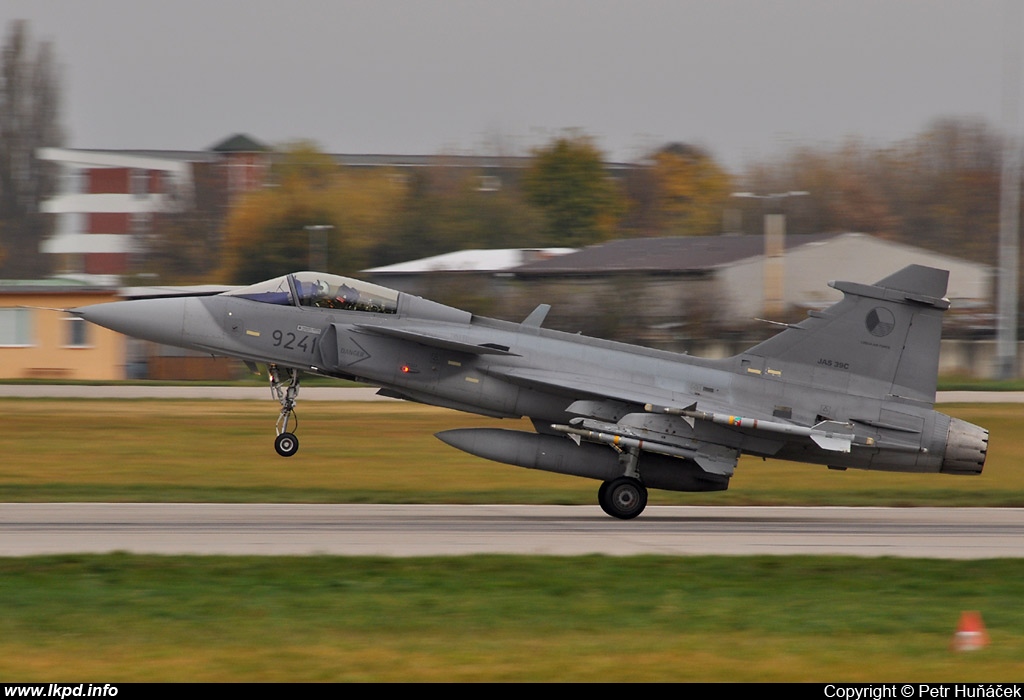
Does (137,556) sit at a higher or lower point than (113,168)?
lower

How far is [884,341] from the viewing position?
56.0 feet

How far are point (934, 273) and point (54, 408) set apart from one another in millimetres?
25377

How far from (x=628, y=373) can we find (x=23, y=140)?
91.0 meters

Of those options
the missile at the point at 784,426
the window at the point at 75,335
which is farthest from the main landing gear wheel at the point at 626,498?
the window at the point at 75,335

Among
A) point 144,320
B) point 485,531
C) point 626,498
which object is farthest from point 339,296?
point 626,498

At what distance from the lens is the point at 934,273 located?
17.0 m

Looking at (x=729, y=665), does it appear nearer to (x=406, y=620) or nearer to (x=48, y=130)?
(x=406, y=620)

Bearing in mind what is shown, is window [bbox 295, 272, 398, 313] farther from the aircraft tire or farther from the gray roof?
the gray roof

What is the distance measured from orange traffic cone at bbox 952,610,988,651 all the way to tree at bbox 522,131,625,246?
76282mm

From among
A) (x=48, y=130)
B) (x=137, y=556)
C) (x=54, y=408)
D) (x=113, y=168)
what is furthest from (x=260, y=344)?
(x=48, y=130)

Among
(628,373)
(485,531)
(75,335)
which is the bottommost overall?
(75,335)

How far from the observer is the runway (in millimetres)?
13836

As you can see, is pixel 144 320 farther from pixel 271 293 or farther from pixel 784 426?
pixel 784 426

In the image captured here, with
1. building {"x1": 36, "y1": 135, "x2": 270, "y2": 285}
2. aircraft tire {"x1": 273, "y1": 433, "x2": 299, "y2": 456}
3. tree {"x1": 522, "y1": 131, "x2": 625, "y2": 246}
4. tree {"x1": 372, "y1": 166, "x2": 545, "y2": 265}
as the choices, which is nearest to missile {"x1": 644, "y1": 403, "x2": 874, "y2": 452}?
aircraft tire {"x1": 273, "y1": 433, "x2": 299, "y2": 456}
